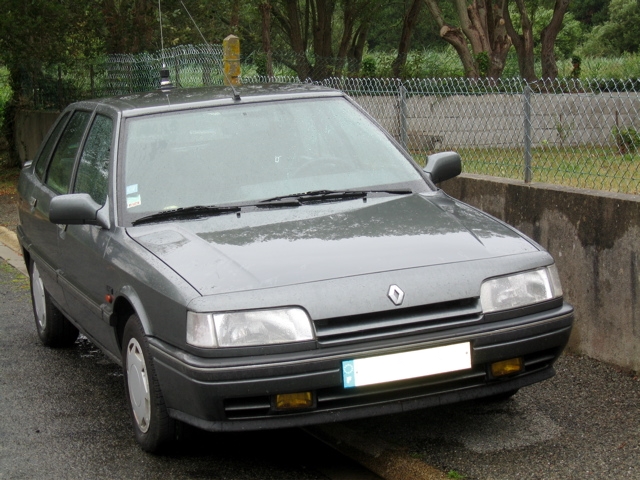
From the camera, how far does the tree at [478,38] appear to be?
22.1m

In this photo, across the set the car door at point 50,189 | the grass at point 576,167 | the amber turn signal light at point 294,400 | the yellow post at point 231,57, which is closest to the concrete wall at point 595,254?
the grass at point 576,167

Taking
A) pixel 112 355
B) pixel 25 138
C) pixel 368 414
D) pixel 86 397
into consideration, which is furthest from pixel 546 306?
pixel 25 138

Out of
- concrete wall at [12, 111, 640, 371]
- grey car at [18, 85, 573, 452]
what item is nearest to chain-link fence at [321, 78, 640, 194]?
concrete wall at [12, 111, 640, 371]

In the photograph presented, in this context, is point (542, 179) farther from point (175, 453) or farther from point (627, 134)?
point (175, 453)

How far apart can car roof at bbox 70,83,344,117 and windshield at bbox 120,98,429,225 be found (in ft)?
0.17

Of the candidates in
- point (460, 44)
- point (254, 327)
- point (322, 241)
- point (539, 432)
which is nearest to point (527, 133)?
point (539, 432)

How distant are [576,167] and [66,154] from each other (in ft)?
10.3

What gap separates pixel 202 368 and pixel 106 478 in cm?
94

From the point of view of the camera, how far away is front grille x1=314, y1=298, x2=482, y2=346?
156 inches

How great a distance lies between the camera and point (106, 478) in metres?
4.51

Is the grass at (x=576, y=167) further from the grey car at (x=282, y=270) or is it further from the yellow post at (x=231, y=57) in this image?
the yellow post at (x=231, y=57)

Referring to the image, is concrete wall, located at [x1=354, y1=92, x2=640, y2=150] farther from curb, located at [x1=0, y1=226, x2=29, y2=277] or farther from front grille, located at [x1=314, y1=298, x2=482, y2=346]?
curb, located at [x1=0, y1=226, x2=29, y2=277]

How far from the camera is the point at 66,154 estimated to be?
6.31m

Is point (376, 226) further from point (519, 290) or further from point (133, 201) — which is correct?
point (133, 201)
